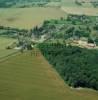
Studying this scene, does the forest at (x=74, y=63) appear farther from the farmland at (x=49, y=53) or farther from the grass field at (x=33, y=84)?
the grass field at (x=33, y=84)

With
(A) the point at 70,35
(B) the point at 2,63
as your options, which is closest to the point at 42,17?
(A) the point at 70,35

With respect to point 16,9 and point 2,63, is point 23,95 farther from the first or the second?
point 16,9

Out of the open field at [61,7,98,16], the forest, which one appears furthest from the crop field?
the forest

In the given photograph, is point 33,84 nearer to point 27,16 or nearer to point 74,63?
point 74,63

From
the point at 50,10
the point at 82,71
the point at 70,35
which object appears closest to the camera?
the point at 82,71

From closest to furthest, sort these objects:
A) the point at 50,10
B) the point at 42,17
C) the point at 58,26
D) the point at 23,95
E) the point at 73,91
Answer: the point at 23,95 < the point at 73,91 < the point at 58,26 < the point at 42,17 < the point at 50,10

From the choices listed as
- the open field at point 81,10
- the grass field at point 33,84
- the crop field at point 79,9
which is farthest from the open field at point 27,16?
the grass field at point 33,84
